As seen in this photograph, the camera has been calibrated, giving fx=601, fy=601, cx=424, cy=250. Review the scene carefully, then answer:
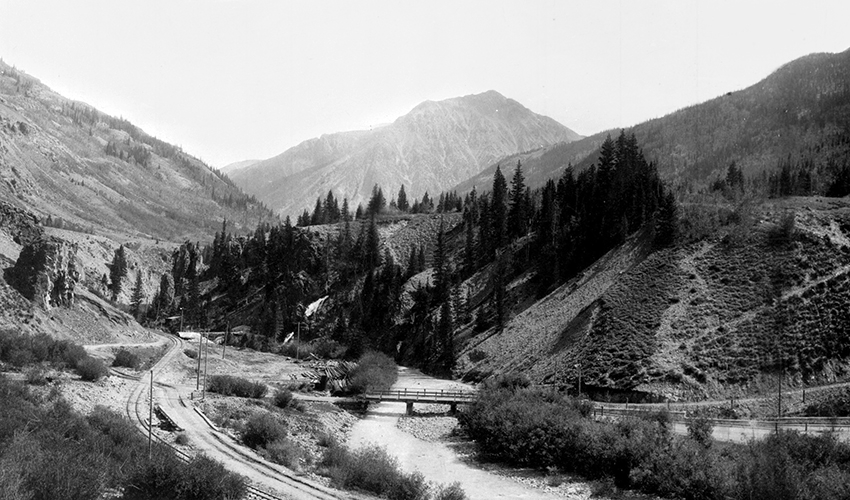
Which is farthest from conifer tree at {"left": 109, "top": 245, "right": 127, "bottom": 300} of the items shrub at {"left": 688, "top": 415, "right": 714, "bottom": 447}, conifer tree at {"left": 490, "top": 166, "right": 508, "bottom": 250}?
shrub at {"left": 688, "top": 415, "right": 714, "bottom": 447}

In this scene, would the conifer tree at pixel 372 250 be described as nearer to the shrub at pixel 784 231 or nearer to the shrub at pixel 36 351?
the shrub at pixel 784 231

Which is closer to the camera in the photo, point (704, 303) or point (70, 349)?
point (70, 349)

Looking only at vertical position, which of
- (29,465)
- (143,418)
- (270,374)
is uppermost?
(29,465)

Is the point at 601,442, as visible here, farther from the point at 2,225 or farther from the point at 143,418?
the point at 2,225

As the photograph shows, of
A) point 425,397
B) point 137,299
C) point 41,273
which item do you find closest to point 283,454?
point 425,397

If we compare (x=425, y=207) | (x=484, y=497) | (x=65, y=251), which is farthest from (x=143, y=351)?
(x=425, y=207)

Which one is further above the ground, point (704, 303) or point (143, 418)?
point (704, 303)

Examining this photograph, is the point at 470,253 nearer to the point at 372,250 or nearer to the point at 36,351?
the point at 372,250

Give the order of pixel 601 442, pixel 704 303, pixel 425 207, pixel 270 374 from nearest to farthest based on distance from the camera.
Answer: pixel 601 442, pixel 704 303, pixel 270 374, pixel 425 207
